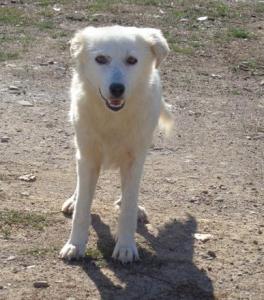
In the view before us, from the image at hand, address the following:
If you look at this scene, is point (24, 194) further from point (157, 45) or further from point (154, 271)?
point (157, 45)

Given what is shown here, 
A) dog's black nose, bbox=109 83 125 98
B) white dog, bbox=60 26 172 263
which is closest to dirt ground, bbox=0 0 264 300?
white dog, bbox=60 26 172 263

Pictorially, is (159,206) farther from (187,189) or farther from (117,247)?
(117,247)

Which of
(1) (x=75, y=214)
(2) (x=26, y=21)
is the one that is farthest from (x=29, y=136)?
(2) (x=26, y=21)

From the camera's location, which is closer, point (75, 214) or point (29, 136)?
point (75, 214)

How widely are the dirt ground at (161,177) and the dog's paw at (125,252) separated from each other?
0.20ft

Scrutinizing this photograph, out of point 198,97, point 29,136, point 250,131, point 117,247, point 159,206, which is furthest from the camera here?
point 198,97

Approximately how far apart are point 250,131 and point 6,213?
9.84 ft

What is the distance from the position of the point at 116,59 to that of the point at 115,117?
1.33ft

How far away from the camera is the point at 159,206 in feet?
19.5

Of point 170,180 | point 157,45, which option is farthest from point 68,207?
point 157,45

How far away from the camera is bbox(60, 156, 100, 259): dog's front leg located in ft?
16.4

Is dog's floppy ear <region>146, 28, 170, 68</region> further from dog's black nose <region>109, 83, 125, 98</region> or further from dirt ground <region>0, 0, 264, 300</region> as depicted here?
dirt ground <region>0, 0, 264, 300</region>

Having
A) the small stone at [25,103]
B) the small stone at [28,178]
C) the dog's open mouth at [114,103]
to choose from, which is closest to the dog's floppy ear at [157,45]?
the dog's open mouth at [114,103]

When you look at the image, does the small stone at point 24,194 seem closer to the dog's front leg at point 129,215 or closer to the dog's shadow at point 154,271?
the dog's shadow at point 154,271
